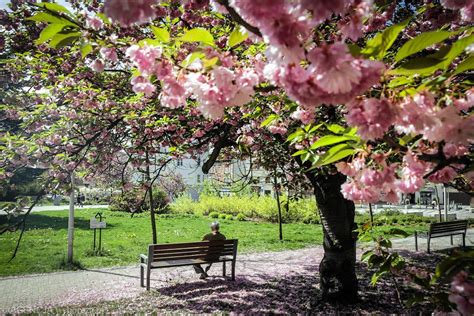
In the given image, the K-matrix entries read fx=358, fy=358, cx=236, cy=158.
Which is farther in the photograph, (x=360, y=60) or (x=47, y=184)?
(x=47, y=184)

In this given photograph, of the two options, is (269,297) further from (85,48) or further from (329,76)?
(329,76)

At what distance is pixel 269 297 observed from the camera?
638 centimetres

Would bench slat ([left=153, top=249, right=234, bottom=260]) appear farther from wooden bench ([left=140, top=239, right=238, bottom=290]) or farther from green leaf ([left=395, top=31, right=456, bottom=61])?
green leaf ([left=395, top=31, right=456, bottom=61])

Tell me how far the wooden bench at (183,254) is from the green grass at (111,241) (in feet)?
9.37

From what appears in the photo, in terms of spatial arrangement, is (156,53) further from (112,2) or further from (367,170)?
(367,170)

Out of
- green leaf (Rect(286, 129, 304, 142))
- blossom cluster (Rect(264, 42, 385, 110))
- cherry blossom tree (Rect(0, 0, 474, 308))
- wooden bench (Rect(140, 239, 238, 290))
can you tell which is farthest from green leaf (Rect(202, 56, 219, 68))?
wooden bench (Rect(140, 239, 238, 290))

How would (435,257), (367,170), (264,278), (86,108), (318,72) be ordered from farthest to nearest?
(435,257) → (264,278) → (86,108) → (367,170) → (318,72)

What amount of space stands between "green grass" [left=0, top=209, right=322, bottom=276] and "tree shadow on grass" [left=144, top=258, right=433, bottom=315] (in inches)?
137

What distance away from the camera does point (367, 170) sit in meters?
1.79

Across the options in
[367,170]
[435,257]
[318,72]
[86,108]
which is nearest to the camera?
[318,72]

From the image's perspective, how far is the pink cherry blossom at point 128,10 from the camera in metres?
1.20

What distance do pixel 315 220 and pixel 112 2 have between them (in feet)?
67.1

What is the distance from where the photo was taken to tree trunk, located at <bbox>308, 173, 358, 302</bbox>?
5723mm

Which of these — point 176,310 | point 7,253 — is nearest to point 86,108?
point 176,310
